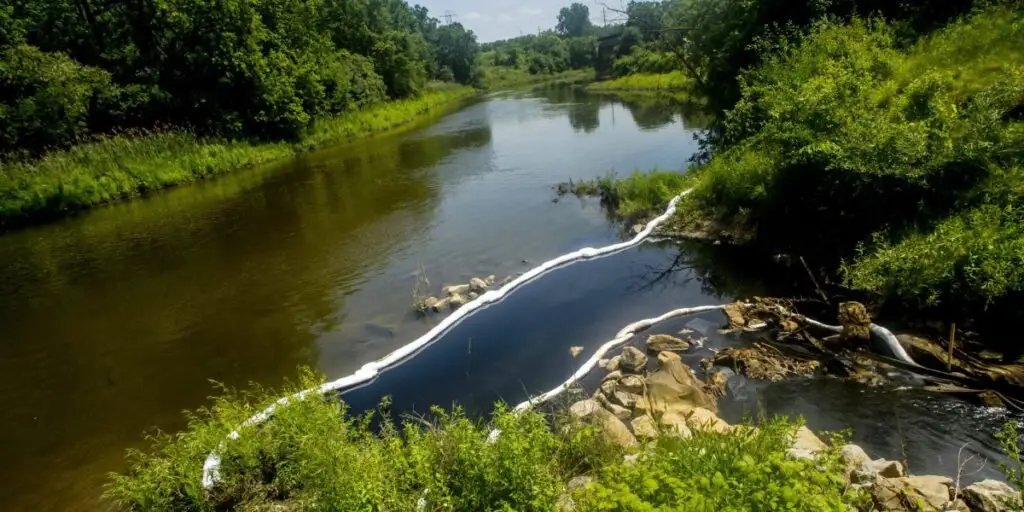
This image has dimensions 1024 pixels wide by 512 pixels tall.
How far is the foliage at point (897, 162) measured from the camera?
7492mm

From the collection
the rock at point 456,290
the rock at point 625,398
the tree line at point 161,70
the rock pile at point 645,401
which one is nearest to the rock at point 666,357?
the rock pile at point 645,401

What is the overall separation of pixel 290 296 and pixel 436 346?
4.16 meters

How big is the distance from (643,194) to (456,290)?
720 centimetres

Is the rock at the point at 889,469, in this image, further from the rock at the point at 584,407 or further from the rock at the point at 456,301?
the rock at the point at 456,301

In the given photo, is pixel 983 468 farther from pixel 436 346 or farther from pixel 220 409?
pixel 220 409

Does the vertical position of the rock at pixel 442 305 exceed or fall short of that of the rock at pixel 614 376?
it exceeds it

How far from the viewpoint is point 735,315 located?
29.6ft

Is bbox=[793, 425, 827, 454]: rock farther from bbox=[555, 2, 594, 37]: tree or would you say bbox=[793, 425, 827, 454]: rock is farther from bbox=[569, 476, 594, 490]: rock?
bbox=[555, 2, 594, 37]: tree

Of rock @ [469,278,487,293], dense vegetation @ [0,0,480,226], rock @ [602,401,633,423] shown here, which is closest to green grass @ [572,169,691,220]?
rock @ [469,278,487,293]

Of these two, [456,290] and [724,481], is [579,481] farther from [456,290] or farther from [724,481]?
[456,290]

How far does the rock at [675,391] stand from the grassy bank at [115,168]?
70.8ft

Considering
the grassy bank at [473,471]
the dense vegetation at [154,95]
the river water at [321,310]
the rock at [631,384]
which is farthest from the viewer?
the dense vegetation at [154,95]

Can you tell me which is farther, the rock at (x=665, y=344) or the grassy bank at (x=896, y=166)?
the rock at (x=665, y=344)

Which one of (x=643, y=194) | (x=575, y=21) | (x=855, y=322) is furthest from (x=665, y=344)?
(x=575, y=21)
